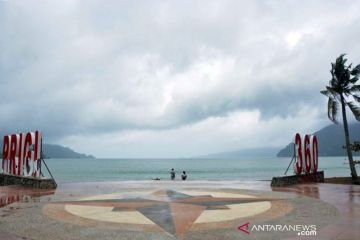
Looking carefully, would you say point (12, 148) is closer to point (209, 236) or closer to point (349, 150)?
point (209, 236)

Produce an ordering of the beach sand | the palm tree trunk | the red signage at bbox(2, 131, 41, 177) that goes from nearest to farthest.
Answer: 1. the beach sand
2. the red signage at bbox(2, 131, 41, 177)
3. the palm tree trunk

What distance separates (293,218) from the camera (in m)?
13.2

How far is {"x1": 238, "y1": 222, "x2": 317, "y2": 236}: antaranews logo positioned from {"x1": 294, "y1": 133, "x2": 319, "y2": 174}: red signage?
1946 cm

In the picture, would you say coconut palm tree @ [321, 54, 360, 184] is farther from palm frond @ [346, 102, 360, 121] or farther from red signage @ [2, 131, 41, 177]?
red signage @ [2, 131, 41, 177]

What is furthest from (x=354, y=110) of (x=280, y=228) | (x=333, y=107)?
(x=280, y=228)

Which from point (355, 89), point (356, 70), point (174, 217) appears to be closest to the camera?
point (174, 217)

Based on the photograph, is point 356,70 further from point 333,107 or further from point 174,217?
point 174,217

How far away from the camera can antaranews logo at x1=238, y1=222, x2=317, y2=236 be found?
1098cm

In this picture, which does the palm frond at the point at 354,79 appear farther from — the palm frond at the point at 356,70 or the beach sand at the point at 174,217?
the beach sand at the point at 174,217

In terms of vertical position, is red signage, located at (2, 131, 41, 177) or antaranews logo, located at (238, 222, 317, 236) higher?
red signage, located at (2, 131, 41, 177)

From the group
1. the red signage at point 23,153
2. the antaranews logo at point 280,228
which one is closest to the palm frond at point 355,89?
the antaranews logo at point 280,228

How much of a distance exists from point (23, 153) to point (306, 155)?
911 inches

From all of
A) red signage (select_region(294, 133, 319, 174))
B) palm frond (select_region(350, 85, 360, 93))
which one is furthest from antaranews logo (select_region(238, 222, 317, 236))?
palm frond (select_region(350, 85, 360, 93))

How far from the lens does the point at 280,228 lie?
11492 mm
